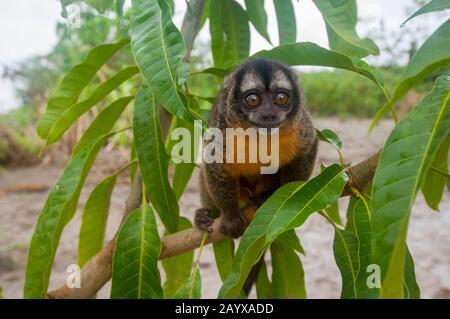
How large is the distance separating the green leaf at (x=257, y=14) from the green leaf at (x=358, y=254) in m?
0.93

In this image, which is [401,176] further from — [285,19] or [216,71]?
[285,19]

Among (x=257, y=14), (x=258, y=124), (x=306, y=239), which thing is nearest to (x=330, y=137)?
(x=258, y=124)

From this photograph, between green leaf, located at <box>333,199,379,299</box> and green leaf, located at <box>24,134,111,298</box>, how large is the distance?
0.98 metres

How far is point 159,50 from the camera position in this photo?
1265 millimetres

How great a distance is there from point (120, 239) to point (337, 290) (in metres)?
2.76

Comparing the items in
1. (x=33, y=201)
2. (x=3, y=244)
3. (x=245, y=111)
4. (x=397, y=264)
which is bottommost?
(x=397, y=264)

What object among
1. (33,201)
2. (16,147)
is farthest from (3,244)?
(16,147)

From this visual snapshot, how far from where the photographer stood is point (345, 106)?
860 cm

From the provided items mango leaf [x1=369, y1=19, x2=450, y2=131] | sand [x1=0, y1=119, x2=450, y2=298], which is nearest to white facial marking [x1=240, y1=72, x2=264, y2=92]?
mango leaf [x1=369, y1=19, x2=450, y2=131]

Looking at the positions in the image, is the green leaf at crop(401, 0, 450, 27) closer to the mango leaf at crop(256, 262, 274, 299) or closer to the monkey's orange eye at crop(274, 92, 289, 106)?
the monkey's orange eye at crop(274, 92, 289, 106)

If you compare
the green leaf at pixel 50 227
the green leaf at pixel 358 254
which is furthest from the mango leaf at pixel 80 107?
the green leaf at pixel 358 254

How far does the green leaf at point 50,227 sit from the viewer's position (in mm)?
1689

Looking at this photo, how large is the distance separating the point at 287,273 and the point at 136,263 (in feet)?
2.58

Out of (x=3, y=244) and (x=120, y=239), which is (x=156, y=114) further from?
(x=3, y=244)
